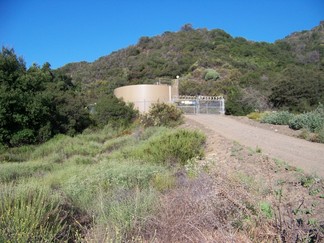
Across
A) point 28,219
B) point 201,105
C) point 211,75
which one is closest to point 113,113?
point 201,105

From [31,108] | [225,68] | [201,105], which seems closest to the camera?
[31,108]

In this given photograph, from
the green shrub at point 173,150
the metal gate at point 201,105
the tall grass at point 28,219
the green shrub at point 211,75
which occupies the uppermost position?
the green shrub at point 211,75

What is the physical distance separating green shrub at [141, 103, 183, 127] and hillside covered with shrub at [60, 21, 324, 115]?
32.5 ft

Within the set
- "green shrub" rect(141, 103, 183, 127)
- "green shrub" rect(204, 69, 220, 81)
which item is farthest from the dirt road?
"green shrub" rect(204, 69, 220, 81)

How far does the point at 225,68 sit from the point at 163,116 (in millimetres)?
31736

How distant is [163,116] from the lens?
69.2 ft

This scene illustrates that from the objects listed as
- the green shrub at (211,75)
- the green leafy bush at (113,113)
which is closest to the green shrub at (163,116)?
the green leafy bush at (113,113)

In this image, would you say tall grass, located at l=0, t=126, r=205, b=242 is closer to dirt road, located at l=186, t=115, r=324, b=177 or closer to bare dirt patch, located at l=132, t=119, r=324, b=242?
bare dirt patch, located at l=132, t=119, r=324, b=242

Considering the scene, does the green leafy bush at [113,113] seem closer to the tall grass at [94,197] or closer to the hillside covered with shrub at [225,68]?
the hillside covered with shrub at [225,68]

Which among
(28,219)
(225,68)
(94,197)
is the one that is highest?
(225,68)

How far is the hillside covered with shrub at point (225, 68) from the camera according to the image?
3047 centimetres

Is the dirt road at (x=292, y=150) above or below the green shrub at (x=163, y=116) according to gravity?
below

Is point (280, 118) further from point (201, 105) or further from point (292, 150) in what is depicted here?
point (201, 105)

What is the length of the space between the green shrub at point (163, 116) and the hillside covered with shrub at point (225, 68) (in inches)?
389
